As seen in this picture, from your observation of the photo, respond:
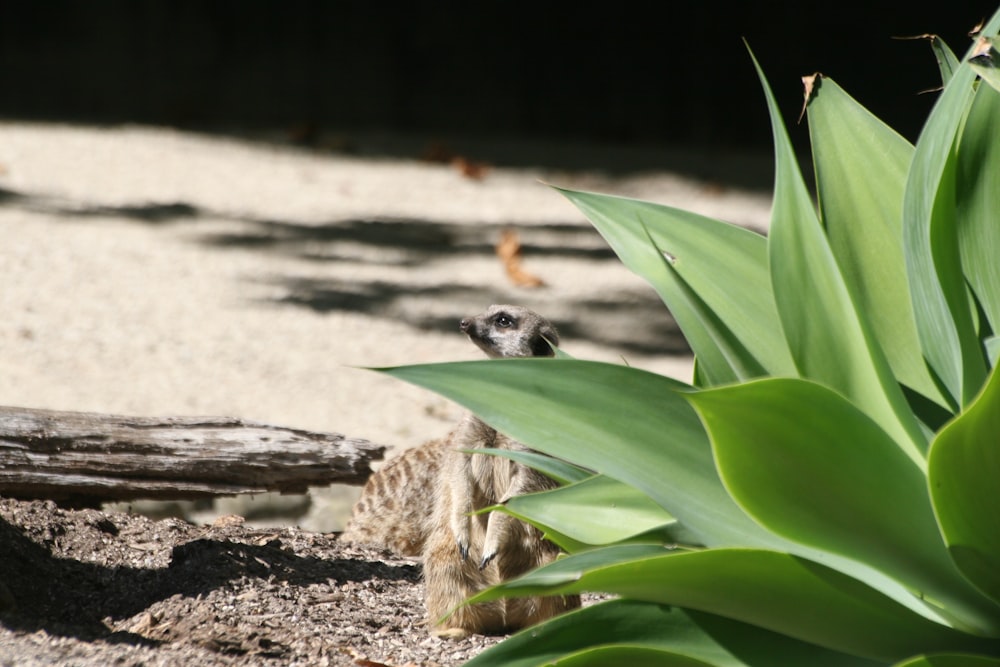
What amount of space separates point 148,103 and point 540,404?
A: 7.43m

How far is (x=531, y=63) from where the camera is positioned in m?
8.75

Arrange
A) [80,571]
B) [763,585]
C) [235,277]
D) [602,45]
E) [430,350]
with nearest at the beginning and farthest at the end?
1. [763,585]
2. [80,571]
3. [430,350]
4. [235,277]
5. [602,45]

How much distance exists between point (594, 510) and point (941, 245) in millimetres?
555

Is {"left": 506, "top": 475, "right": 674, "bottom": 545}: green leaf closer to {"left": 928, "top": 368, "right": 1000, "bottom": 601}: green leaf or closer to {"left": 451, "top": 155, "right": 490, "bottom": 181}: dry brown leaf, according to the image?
{"left": 928, "top": 368, "right": 1000, "bottom": 601}: green leaf

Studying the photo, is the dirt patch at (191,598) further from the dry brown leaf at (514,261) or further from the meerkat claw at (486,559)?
the dry brown leaf at (514,261)

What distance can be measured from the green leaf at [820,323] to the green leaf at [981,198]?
31 cm

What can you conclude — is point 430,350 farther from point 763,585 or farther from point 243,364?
point 763,585

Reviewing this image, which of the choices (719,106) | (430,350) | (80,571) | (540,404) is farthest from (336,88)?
(540,404)

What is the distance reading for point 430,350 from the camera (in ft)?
15.9

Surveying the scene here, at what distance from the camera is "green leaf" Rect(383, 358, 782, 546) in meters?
1.43

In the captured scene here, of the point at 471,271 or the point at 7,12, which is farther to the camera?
the point at 7,12

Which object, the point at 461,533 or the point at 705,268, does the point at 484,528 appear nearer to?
the point at 461,533

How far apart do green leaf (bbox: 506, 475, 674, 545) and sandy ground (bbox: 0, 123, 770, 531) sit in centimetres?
217

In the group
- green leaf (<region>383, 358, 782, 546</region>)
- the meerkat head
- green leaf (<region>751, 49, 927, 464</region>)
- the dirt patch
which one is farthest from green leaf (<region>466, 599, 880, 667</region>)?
the meerkat head
